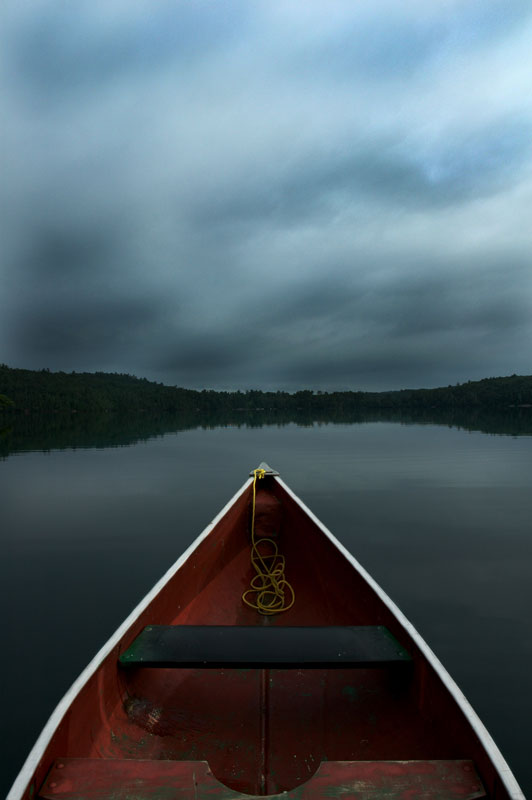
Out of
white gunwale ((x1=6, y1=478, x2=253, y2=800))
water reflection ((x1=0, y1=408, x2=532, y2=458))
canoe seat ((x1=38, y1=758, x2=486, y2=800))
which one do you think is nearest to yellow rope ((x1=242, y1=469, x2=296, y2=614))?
white gunwale ((x1=6, y1=478, x2=253, y2=800))

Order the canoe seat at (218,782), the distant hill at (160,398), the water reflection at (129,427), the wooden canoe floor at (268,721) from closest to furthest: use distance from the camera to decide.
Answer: the canoe seat at (218,782)
the wooden canoe floor at (268,721)
the water reflection at (129,427)
the distant hill at (160,398)

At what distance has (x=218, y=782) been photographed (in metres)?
2.01

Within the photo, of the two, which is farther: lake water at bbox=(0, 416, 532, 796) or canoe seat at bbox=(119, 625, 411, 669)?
lake water at bbox=(0, 416, 532, 796)

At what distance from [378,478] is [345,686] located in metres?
13.4

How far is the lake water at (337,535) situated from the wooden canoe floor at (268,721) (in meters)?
1.36

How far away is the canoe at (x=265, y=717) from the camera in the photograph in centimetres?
196

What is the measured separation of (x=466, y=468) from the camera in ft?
59.6

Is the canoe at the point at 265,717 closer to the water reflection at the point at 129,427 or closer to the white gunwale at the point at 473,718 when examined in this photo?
the white gunwale at the point at 473,718

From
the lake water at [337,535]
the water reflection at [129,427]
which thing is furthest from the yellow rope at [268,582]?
the water reflection at [129,427]

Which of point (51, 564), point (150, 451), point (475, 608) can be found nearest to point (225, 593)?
point (475, 608)

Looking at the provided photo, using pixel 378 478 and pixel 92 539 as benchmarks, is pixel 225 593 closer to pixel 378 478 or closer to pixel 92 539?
pixel 92 539

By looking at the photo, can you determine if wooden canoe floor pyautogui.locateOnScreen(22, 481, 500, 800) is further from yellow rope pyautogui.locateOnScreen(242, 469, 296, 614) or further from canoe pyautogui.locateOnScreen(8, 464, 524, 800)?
yellow rope pyautogui.locateOnScreen(242, 469, 296, 614)

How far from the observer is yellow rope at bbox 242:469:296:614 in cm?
510

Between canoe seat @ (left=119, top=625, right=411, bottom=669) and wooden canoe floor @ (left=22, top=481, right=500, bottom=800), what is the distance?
12cm
